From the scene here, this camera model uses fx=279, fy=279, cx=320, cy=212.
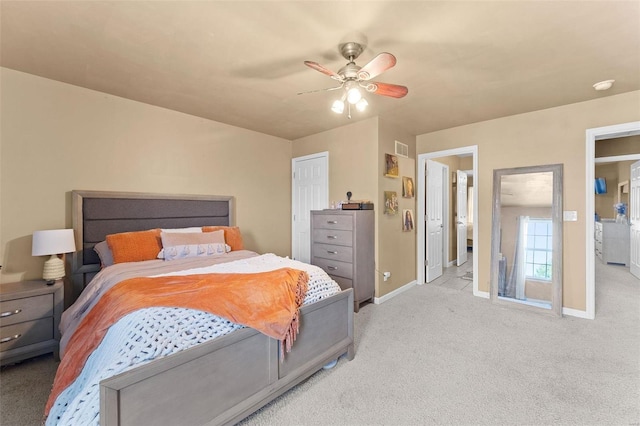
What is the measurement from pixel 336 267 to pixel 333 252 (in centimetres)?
20

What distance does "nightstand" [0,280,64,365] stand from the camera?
2.18 m

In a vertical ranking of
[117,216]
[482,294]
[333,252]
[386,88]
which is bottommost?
[482,294]

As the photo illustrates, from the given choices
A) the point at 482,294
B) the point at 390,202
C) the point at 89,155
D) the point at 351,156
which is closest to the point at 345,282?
the point at 390,202

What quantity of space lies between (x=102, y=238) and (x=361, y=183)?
3126 mm

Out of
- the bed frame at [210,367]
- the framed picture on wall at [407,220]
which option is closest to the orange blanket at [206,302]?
the bed frame at [210,367]

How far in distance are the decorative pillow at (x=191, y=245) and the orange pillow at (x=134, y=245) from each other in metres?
0.10

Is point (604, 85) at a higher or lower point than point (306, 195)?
higher

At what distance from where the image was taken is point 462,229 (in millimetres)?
6219

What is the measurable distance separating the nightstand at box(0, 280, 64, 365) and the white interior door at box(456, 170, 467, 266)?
6.33 meters

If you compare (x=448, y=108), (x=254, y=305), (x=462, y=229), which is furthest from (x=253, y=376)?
(x=462, y=229)

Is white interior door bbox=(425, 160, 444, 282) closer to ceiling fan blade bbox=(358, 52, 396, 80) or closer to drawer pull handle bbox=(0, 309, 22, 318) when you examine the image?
ceiling fan blade bbox=(358, 52, 396, 80)

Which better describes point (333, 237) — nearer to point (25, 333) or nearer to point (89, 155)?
point (89, 155)

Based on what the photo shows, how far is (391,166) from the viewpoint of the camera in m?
3.97

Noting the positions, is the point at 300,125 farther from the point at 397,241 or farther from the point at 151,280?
the point at 151,280
